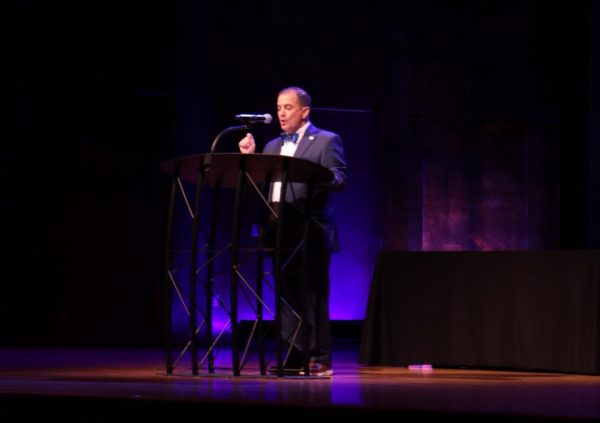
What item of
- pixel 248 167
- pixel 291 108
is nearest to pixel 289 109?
pixel 291 108

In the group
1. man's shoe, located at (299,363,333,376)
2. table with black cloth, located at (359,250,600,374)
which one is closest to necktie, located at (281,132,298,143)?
man's shoe, located at (299,363,333,376)

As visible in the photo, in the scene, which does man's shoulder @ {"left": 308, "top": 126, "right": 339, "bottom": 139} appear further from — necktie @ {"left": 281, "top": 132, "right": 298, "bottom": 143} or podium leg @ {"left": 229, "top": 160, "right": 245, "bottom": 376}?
podium leg @ {"left": 229, "top": 160, "right": 245, "bottom": 376}

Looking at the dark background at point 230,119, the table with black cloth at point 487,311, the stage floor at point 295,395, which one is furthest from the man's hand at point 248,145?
the dark background at point 230,119

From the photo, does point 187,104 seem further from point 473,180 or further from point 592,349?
point 592,349

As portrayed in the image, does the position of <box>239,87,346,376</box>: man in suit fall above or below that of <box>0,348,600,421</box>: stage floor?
above

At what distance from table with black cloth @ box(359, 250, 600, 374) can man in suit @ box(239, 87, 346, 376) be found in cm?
96

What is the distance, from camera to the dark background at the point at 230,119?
7523 millimetres

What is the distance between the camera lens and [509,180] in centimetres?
822

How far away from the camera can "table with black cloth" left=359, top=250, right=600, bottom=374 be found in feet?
17.1

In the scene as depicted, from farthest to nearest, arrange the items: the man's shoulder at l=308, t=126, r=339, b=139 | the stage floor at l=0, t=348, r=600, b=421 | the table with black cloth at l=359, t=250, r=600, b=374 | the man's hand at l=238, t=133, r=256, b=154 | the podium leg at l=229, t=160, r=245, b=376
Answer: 1. the table with black cloth at l=359, t=250, r=600, b=374
2. the man's shoulder at l=308, t=126, r=339, b=139
3. the man's hand at l=238, t=133, r=256, b=154
4. the podium leg at l=229, t=160, r=245, b=376
5. the stage floor at l=0, t=348, r=600, b=421

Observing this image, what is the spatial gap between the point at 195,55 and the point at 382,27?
1565 millimetres

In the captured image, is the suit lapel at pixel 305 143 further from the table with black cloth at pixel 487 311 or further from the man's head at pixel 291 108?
the table with black cloth at pixel 487 311

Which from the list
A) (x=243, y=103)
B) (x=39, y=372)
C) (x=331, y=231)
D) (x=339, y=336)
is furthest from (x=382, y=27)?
(x=39, y=372)

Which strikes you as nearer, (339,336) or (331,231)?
(331,231)
